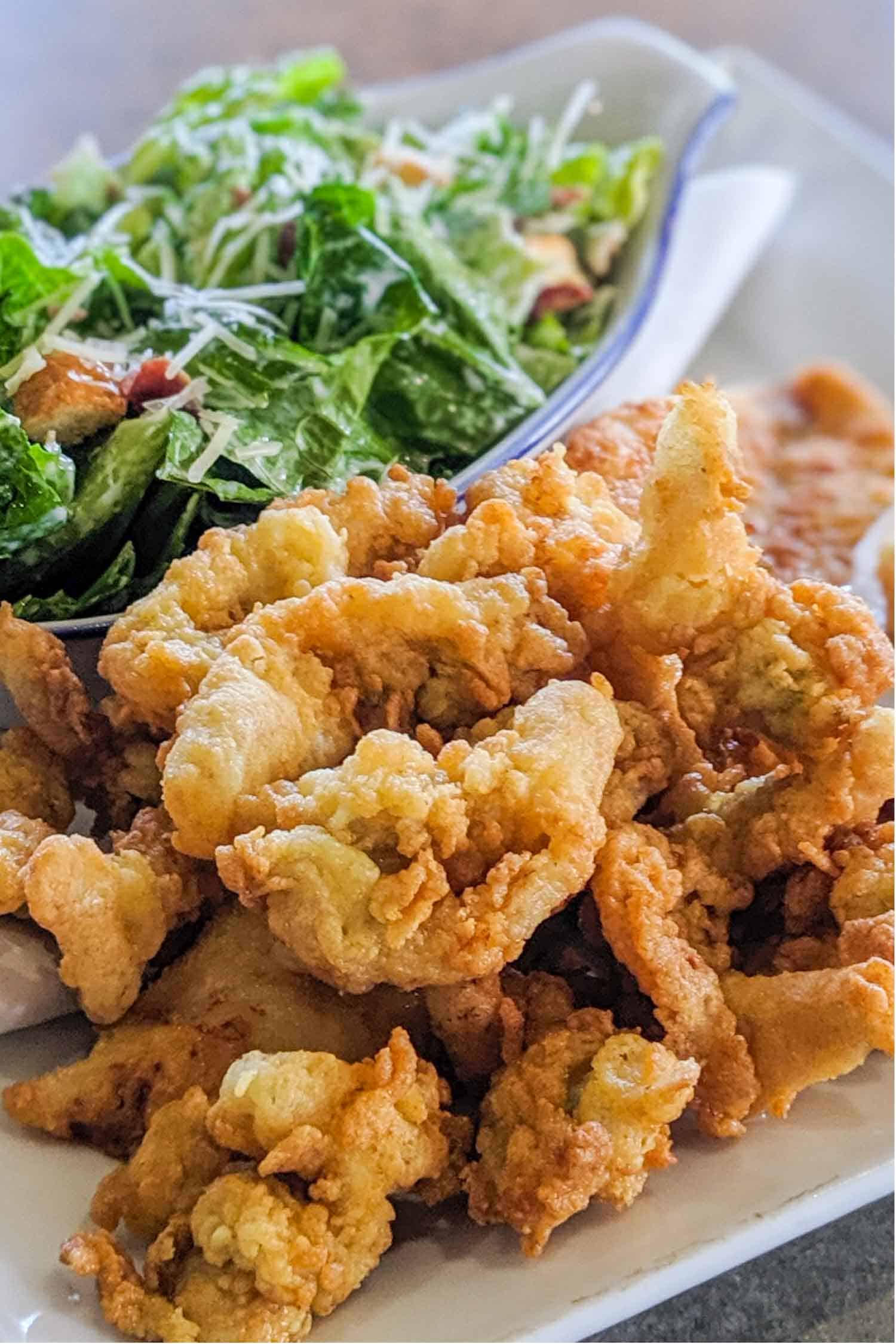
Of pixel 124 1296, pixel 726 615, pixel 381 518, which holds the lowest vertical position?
pixel 124 1296

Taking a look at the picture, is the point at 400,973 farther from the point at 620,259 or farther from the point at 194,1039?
the point at 620,259

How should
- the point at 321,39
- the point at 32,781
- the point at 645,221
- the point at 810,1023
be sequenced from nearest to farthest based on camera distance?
the point at 810,1023
the point at 32,781
the point at 645,221
the point at 321,39

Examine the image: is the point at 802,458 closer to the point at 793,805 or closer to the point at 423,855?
the point at 793,805

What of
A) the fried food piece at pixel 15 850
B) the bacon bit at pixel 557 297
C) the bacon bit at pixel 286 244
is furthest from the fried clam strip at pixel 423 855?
the bacon bit at pixel 557 297

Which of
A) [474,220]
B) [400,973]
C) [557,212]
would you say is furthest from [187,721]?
[557,212]

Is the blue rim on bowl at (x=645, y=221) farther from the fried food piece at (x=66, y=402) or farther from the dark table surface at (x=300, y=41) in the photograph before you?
the dark table surface at (x=300, y=41)

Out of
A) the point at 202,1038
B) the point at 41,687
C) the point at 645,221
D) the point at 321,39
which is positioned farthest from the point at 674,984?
the point at 321,39
